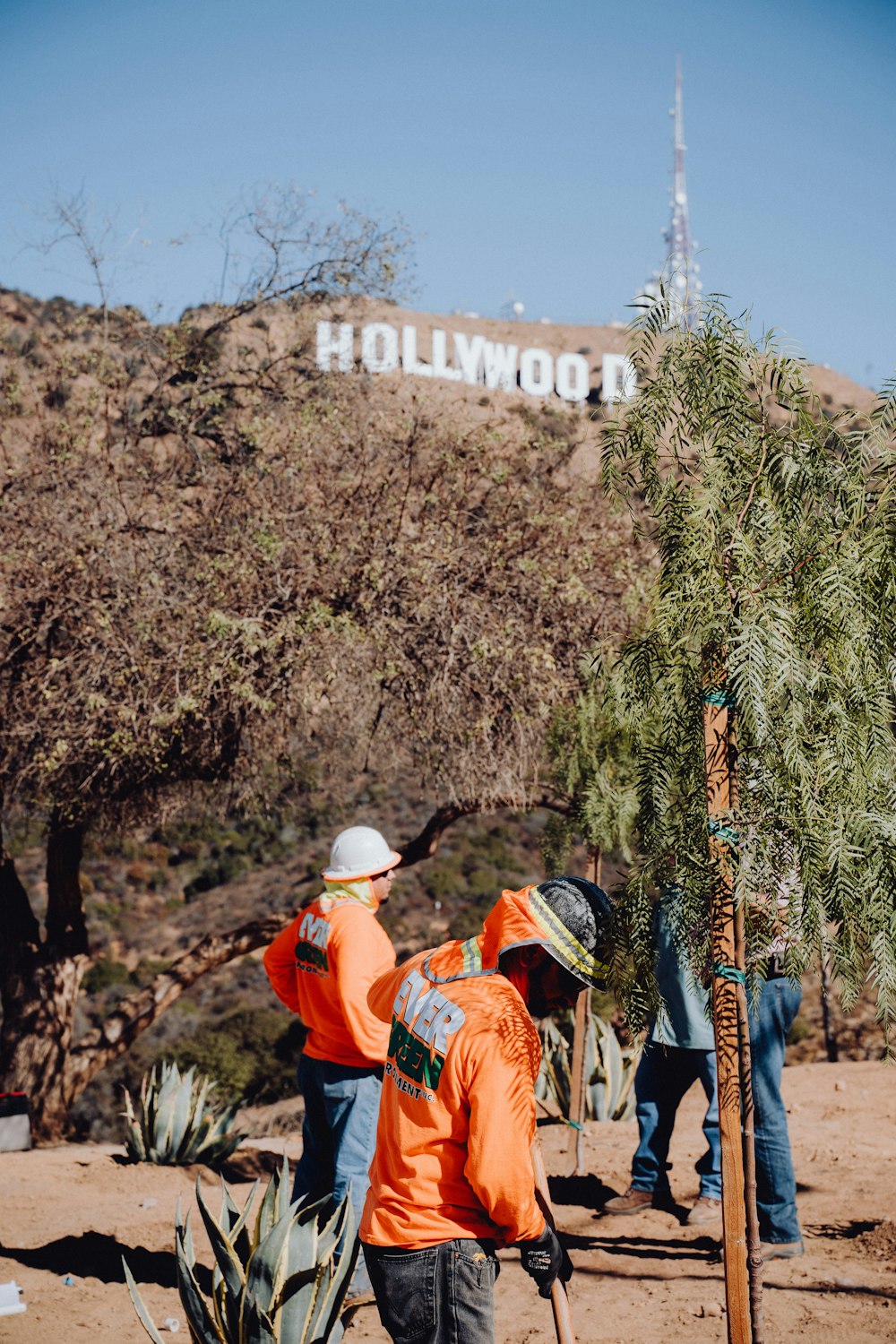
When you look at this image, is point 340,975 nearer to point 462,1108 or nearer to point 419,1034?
point 419,1034

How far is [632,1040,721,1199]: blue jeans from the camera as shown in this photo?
5.22 m

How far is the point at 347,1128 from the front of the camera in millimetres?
4152

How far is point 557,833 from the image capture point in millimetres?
7277

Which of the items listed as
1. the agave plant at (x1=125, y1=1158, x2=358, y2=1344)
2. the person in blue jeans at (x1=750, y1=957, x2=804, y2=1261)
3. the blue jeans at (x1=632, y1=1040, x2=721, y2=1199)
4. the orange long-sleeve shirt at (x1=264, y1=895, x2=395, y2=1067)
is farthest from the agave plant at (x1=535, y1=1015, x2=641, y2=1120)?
the agave plant at (x1=125, y1=1158, x2=358, y2=1344)

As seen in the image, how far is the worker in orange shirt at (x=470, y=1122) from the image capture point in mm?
2348

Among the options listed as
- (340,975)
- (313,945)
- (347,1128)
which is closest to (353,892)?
(313,945)

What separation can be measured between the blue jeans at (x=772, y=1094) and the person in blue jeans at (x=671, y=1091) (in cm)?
36

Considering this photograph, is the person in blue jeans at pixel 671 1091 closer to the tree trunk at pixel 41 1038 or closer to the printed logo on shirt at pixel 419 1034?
the printed logo on shirt at pixel 419 1034

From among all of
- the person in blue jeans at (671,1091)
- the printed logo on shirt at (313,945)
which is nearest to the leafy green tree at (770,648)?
the printed logo on shirt at (313,945)

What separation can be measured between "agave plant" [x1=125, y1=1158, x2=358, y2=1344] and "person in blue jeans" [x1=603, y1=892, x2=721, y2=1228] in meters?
1.83

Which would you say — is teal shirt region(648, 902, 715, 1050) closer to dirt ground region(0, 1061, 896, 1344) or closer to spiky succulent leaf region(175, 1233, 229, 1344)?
dirt ground region(0, 1061, 896, 1344)

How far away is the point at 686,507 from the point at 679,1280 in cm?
345

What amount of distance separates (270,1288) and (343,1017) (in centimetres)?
90

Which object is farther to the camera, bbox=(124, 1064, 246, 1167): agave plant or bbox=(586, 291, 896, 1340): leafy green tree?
bbox=(124, 1064, 246, 1167): agave plant
